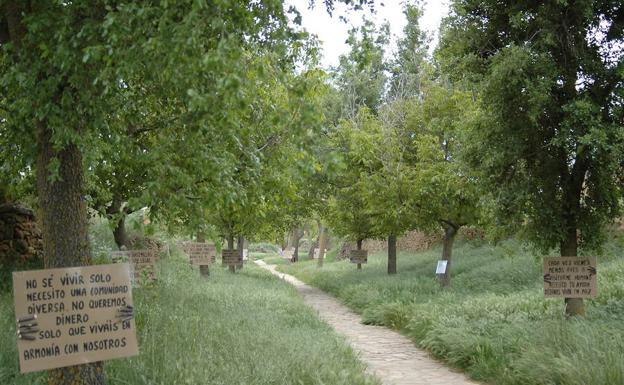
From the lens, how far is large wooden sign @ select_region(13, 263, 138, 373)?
4.48 metres

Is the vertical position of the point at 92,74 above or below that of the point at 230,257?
above

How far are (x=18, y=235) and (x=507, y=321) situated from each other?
10267 millimetres

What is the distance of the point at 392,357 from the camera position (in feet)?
31.1

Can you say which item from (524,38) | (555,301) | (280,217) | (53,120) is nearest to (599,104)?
(524,38)

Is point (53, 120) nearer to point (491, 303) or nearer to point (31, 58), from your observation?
point (31, 58)

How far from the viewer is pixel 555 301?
10.2 meters

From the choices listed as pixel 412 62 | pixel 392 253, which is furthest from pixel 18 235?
pixel 412 62

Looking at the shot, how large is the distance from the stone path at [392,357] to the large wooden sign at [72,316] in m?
3.47

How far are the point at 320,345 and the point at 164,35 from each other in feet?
16.3

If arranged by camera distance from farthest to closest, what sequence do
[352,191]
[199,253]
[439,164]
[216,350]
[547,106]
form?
[352,191] → [199,253] → [439,164] → [547,106] → [216,350]

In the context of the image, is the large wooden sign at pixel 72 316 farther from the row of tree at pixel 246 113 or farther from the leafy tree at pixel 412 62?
the leafy tree at pixel 412 62

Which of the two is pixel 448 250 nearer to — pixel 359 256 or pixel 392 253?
pixel 392 253

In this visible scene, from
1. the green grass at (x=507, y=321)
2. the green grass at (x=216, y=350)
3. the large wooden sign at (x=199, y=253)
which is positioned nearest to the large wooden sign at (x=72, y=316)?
the green grass at (x=216, y=350)

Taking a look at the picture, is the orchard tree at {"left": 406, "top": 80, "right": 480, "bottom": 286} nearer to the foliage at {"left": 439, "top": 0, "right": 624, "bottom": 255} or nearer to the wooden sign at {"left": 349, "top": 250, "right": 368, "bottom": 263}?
the foliage at {"left": 439, "top": 0, "right": 624, "bottom": 255}
